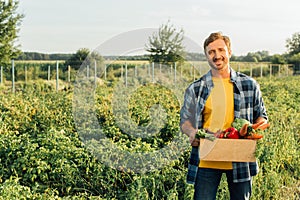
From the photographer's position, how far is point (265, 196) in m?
3.95

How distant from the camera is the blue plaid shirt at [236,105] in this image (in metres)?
2.82

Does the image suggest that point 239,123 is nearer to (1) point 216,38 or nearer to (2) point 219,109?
(2) point 219,109

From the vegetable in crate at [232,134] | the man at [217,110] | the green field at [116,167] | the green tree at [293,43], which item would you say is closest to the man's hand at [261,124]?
the man at [217,110]

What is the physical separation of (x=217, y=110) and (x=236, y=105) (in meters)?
0.13

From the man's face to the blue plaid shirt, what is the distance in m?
0.12

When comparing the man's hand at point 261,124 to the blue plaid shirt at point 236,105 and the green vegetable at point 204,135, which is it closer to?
the blue plaid shirt at point 236,105

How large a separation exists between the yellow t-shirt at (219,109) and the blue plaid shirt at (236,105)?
0.03 meters

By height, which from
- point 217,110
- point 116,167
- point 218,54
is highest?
point 218,54

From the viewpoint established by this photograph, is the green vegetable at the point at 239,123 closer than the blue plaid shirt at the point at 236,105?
Yes

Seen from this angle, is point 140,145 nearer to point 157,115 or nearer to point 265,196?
point 265,196

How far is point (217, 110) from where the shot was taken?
2.81 m

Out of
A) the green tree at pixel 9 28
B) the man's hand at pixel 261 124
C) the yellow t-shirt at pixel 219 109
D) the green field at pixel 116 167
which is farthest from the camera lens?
the green tree at pixel 9 28

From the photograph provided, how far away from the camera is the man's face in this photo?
2.73m

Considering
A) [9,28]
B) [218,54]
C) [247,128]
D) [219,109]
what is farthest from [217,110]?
[9,28]
